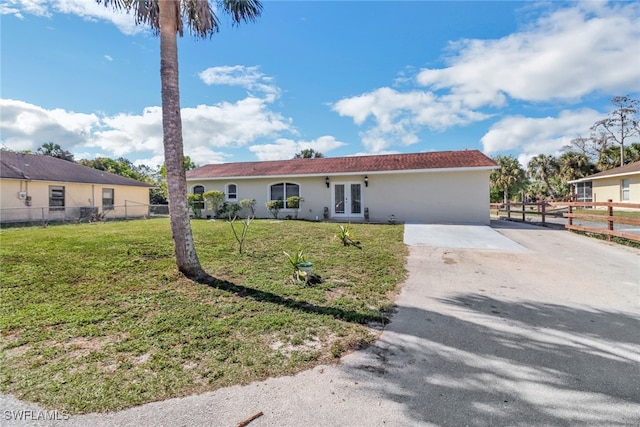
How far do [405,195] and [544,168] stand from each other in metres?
31.7

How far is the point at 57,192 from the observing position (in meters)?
18.1

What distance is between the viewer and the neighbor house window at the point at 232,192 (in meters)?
18.6

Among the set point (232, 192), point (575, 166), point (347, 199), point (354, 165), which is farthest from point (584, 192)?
point (232, 192)

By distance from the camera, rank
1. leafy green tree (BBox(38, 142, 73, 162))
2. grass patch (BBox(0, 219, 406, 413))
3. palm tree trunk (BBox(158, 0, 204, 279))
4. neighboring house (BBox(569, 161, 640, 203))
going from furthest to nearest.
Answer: leafy green tree (BBox(38, 142, 73, 162)) < neighboring house (BBox(569, 161, 640, 203)) < palm tree trunk (BBox(158, 0, 204, 279)) < grass patch (BBox(0, 219, 406, 413))

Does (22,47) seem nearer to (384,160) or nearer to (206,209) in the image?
(206,209)

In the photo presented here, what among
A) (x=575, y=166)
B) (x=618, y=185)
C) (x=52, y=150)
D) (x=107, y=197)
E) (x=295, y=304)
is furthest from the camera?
(x=52, y=150)

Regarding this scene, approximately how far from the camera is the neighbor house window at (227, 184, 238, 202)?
18.6 metres

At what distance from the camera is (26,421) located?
2176mm

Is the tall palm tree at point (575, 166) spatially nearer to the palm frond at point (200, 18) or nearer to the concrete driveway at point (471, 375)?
the concrete driveway at point (471, 375)

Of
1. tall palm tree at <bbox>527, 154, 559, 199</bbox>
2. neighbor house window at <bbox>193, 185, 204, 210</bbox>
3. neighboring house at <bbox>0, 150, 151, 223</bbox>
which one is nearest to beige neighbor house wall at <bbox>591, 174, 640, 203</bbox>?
tall palm tree at <bbox>527, 154, 559, 199</bbox>

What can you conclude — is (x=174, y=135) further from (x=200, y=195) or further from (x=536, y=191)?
(x=536, y=191)

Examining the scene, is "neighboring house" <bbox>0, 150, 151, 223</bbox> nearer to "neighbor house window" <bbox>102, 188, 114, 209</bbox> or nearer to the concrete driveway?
"neighbor house window" <bbox>102, 188, 114, 209</bbox>

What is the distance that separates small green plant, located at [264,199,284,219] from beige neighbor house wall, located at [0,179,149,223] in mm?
10299

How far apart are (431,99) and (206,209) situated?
15027 millimetres
